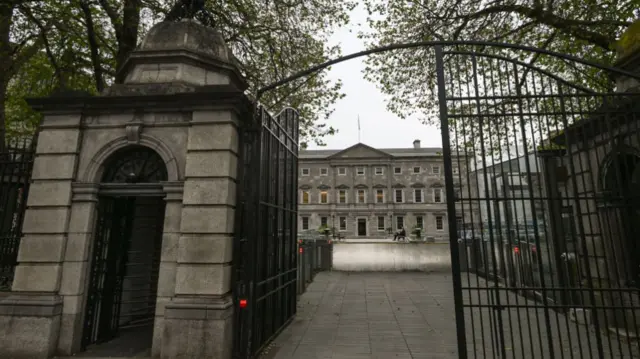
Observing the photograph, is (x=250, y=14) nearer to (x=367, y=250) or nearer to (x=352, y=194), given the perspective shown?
(x=367, y=250)

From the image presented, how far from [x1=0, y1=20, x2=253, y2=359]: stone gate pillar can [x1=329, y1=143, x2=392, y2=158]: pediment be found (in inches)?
1979

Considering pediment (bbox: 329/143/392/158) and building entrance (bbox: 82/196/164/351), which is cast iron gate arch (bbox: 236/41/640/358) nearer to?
building entrance (bbox: 82/196/164/351)

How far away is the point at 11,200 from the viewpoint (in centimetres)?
706

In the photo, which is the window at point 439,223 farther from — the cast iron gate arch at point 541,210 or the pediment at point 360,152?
the cast iron gate arch at point 541,210

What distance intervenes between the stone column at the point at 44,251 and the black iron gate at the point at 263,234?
2.82 meters

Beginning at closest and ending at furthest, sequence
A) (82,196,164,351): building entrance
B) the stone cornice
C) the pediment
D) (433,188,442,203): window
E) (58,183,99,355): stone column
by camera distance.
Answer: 1. (58,183,99,355): stone column
2. the stone cornice
3. (82,196,164,351): building entrance
4. (433,188,442,203): window
5. the pediment

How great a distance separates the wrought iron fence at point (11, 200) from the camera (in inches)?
267

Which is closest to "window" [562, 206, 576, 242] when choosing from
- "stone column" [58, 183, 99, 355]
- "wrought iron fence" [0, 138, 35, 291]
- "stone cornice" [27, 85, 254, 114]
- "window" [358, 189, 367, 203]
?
"stone cornice" [27, 85, 254, 114]

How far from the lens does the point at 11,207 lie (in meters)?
7.10

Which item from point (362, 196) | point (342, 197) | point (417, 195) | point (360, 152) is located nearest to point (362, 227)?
point (362, 196)

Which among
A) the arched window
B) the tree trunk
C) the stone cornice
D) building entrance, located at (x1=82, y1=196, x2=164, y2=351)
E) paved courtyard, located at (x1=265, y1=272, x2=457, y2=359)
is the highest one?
the tree trunk

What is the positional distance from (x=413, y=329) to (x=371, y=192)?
4825 centimetres

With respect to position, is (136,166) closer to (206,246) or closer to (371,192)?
(206,246)

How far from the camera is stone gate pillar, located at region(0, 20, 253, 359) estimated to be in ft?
16.9
